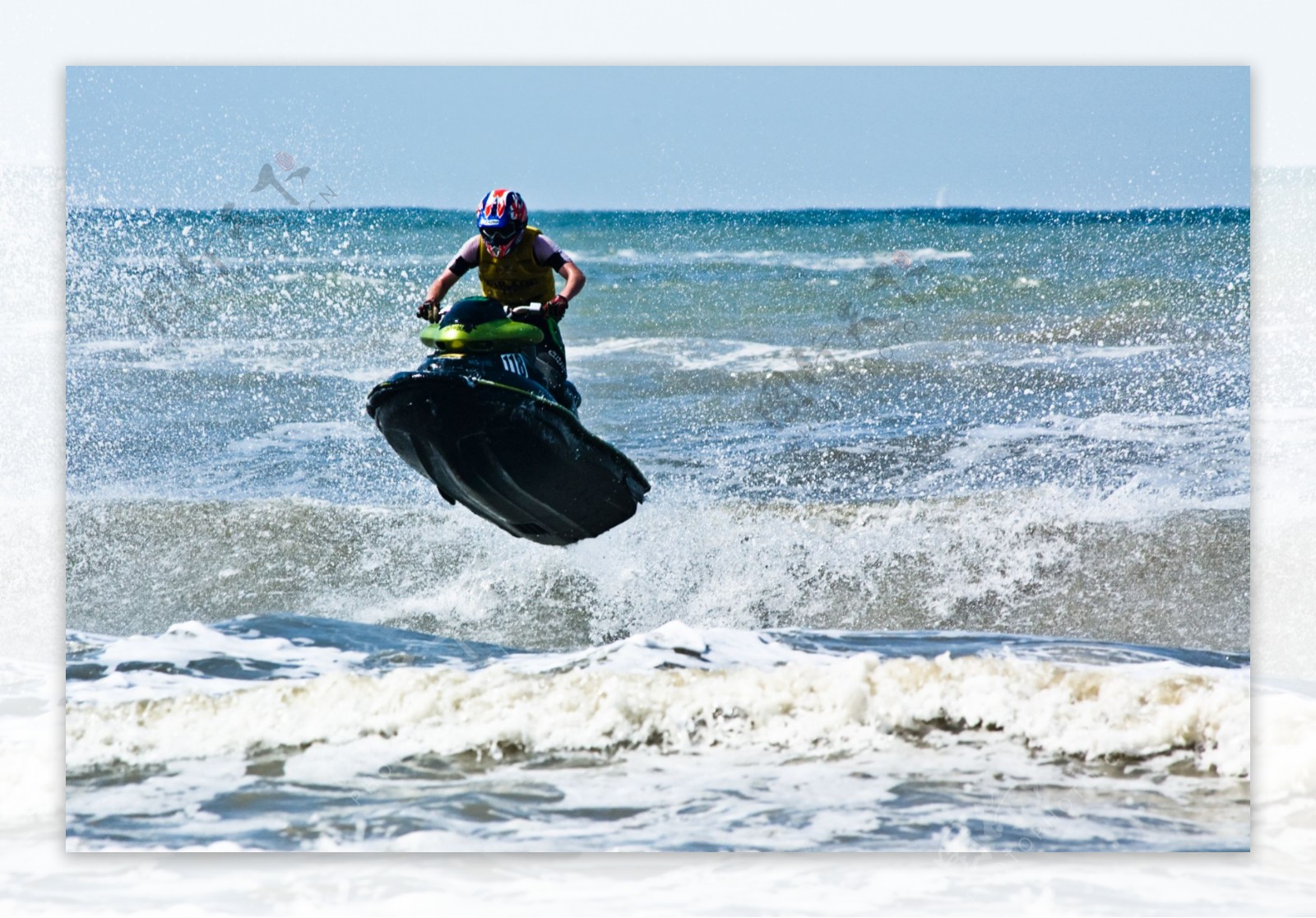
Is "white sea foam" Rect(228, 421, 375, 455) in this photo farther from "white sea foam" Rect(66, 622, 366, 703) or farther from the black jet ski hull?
"white sea foam" Rect(66, 622, 366, 703)

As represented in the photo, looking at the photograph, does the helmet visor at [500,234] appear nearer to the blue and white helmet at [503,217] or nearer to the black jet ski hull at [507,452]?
the blue and white helmet at [503,217]

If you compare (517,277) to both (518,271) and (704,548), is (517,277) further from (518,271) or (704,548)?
(704,548)

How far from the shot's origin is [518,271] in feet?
12.9

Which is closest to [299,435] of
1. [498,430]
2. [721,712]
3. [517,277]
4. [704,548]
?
[498,430]

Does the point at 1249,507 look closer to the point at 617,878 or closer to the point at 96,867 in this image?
the point at 617,878

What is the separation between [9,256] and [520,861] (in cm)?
238

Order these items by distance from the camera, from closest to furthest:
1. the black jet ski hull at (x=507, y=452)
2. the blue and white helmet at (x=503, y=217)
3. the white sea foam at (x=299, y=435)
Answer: the black jet ski hull at (x=507, y=452) → the blue and white helmet at (x=503, y=217) → the white sea foam at (x=299, y=435)

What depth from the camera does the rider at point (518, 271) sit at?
3820mm

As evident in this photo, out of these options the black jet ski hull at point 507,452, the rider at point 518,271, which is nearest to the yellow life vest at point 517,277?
the rider at point 518,271

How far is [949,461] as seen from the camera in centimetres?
399

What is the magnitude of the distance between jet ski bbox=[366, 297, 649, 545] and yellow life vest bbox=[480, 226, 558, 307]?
111 millimetres

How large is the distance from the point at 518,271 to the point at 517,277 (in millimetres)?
22

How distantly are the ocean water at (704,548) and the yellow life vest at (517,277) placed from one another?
12 centimetres

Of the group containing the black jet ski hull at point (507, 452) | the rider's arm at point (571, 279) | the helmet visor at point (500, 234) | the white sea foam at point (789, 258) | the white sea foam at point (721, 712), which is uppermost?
the helmet visor at point (500, 234)
